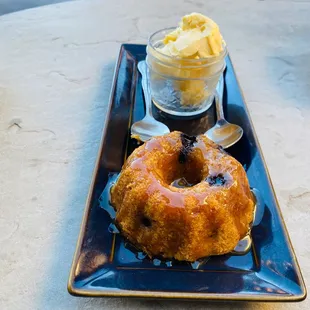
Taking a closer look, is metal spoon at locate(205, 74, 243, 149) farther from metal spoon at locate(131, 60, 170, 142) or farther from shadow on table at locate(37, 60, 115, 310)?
shadow on table at locate(37, 60, 115, 310)

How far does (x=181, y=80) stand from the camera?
1.30 m

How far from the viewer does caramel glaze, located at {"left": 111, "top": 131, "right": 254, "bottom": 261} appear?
868 millimetres

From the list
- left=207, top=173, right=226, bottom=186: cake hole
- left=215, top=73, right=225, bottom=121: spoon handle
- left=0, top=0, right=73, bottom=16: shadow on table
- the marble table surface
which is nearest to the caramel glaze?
left=207, top=173, right=226, bottom=186: cake hole

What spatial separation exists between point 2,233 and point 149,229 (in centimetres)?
40

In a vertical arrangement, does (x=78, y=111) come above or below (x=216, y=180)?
below

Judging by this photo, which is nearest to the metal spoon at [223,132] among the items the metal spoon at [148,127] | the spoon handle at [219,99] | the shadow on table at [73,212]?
the spoon handle at [219,99]

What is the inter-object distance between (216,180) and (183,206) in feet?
0.42

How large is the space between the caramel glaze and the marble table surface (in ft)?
0.44

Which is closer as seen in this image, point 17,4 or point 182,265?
point 182,265

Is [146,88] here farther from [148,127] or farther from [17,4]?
[17,4]

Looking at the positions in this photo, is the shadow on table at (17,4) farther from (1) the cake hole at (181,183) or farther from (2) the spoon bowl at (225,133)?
(1) the cake hole at (181,183)

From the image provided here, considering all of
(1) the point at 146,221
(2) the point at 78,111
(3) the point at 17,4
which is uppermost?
(1) the point at 146,221

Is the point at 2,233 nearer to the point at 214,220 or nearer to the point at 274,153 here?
the point at 214,220

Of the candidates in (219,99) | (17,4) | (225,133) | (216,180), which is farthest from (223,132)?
(17,4)
